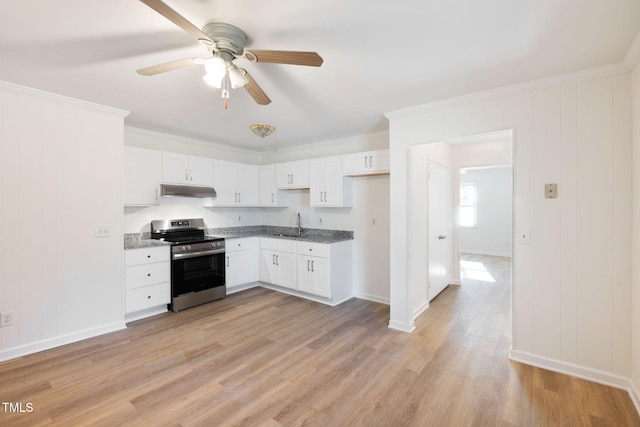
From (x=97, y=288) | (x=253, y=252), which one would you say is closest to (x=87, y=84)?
(x=97, y=288)

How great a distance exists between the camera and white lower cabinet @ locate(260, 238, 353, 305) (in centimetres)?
409

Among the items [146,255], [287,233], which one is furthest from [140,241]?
[287,233]

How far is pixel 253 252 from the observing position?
16.1ft

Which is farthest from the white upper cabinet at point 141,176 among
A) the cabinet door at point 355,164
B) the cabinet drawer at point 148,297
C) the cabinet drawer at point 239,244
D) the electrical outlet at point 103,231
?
the cabinet door at point 355,164

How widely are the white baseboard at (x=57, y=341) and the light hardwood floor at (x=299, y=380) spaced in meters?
0.09

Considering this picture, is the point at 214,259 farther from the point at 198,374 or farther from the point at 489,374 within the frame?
the point at 489,374

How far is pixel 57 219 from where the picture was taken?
288cm

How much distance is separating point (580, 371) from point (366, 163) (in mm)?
3014

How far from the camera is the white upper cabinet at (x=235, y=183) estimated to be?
183 inches

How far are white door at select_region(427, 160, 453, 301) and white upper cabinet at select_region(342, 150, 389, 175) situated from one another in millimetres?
754

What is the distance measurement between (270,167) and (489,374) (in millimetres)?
4252

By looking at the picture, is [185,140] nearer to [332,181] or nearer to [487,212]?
[332,181]

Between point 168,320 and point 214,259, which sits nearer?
point 168,320

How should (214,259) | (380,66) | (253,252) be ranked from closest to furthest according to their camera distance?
(380,66) → (214,259) → (253,252)
